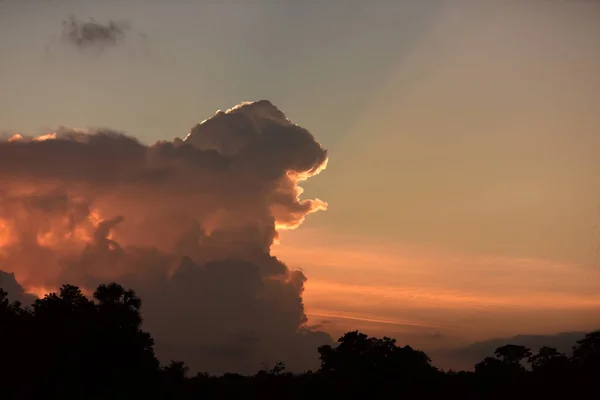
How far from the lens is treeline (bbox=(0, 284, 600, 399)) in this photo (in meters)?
64.4

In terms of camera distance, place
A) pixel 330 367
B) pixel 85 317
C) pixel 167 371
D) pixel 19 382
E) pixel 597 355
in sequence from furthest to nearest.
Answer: pixel 330 367 → pixel 597 355 → pixel 167 371 → pixel 85 317 → pixel 19 382

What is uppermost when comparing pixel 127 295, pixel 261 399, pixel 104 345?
Answer: pixel 127 295

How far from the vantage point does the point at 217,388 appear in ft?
261

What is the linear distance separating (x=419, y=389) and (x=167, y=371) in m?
29.2

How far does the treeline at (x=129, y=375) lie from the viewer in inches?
2534

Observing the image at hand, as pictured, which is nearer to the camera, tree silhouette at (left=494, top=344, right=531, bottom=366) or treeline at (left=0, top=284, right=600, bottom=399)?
treeline at (left=0, top=284, right=600, bottom=399)

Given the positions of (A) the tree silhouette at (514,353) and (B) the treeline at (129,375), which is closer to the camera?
(B) the treeline at (129,375)

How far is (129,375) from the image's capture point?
68312 mm

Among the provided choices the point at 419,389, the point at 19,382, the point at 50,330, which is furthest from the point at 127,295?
the point at 419,389

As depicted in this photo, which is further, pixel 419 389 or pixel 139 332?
pixel 139 332

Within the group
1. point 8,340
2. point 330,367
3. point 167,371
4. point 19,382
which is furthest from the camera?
point 330,367

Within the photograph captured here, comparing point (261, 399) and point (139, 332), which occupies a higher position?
point (139, 332)

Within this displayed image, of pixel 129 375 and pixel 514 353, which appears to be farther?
pixel 514 353

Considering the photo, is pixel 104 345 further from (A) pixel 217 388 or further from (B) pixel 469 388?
(B) pixel 469 388
